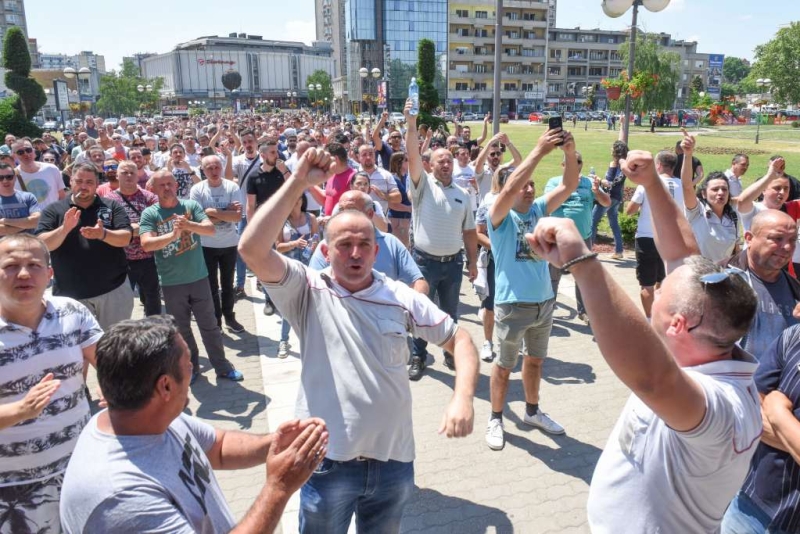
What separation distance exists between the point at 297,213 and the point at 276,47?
15241cm

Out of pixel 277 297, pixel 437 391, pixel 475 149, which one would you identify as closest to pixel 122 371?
pixel 277 297

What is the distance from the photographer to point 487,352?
21.0ft

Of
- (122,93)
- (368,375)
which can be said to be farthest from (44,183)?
(122,93)

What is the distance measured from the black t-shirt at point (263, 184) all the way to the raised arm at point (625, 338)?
6.59m

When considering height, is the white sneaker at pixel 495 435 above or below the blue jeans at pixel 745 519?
below

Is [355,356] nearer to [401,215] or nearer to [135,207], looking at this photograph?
[135,207]

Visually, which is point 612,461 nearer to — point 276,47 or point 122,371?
point 122,371

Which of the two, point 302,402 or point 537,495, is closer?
point 302,402

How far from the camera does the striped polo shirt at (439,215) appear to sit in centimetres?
585

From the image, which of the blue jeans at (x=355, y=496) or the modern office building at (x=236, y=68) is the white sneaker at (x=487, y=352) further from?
the modern office building at (x=236, y=68)

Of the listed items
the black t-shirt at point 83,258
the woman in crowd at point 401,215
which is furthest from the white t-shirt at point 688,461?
the woman in crowd at point 401,215

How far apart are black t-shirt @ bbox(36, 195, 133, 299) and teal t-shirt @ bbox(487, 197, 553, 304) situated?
3.50m

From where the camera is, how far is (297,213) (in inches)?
271

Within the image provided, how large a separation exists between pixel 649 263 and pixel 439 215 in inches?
115
